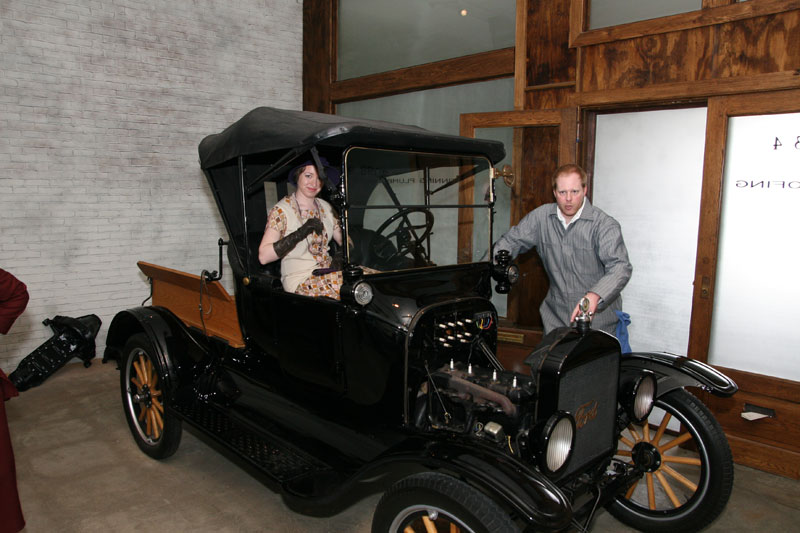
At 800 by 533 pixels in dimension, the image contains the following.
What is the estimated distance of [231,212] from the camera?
10.9 ft

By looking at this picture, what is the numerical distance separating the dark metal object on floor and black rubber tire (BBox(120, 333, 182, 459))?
1692 millimetres

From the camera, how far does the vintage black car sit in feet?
6.62

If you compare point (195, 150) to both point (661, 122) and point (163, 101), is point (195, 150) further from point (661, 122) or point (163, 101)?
point (661, 122)

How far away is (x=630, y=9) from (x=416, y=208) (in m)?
2.43

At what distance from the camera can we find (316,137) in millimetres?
2350

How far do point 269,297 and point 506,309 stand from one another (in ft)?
7.90

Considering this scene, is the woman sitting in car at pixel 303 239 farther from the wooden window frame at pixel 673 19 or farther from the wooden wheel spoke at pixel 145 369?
the wooden window frame at pixel 673 19

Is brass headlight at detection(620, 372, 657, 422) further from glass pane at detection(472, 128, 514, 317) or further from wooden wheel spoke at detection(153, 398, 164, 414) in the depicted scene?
wooden wheel spoke at detection(153, 398, 164, 414)

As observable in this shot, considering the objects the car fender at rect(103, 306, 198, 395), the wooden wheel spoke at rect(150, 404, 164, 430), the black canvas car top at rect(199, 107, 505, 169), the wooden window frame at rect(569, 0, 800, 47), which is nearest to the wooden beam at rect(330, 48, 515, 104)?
the wooden window frame at rect(569, 0, 800, 47)

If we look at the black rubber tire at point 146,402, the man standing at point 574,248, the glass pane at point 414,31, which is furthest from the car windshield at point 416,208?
the glass pane at point 414,31

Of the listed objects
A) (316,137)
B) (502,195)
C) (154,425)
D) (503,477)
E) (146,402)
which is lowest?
(154,425)

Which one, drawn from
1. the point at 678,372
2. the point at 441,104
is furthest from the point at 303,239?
the point at 441,104

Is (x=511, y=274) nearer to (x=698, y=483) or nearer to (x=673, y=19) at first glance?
(x=698, y=483)

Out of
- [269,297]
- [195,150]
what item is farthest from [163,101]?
[269,297]
